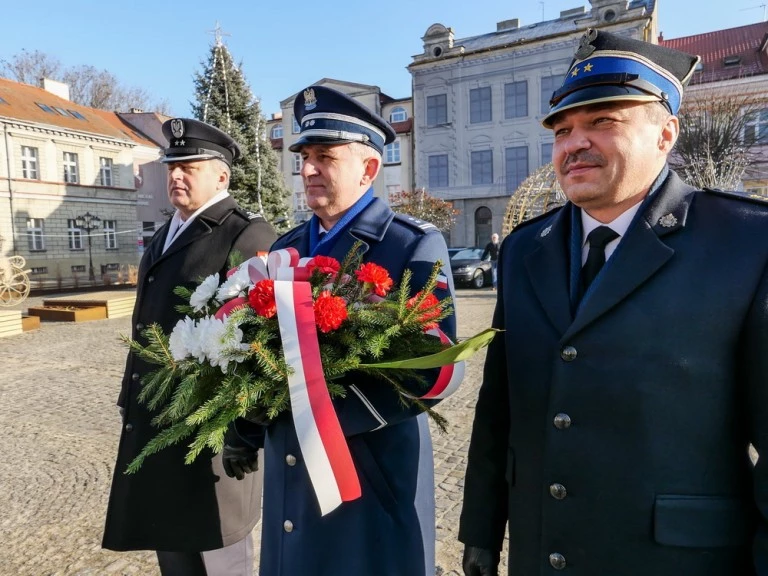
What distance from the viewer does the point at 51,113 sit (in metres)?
29.7

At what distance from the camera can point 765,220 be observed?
1.43m

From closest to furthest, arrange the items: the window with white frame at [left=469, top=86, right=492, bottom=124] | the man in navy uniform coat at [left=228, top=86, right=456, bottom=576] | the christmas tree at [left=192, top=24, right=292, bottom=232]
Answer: the man in navy uniform coat at [left=228, top=86, right=456, bottom=576]
the christmas tree at [left=192, top=24, right=292, bottom=232]
the window with white frame at [left=469, top=86, right=492, bottom=124]

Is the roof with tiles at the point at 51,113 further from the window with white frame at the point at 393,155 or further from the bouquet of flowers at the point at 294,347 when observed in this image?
the bouquet of flowers at the point at 294,347

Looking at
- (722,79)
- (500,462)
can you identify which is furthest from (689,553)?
(722,79)

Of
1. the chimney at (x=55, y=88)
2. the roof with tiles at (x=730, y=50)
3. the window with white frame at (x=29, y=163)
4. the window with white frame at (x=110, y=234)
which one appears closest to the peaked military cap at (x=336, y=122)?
the roof with tiles at (x=730, y=50)

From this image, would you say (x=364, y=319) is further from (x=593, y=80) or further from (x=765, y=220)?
(x=765, y=220)

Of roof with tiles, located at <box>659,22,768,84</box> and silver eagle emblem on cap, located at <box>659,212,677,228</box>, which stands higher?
roof with tiles, located at <box>659,22,768,84</box>

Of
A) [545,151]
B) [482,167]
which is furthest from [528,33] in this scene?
[482,167]

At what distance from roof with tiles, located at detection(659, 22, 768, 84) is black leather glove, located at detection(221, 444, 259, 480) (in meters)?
30.9

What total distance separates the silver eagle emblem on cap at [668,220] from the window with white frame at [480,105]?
1259 inches

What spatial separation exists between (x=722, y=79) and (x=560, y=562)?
3226cm

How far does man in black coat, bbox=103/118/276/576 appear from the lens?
8.24 ft

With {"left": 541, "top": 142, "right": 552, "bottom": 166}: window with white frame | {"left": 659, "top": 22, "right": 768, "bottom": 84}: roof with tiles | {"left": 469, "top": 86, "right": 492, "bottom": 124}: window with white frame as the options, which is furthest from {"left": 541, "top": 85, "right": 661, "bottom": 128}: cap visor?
{"left": 469, "top": 86, "right": 492, "bottom": 124}: window with white frame

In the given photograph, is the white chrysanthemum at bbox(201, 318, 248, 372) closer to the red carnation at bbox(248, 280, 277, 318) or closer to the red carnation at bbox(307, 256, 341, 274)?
the red carnation at bbox(248, 280, 277, 318)
